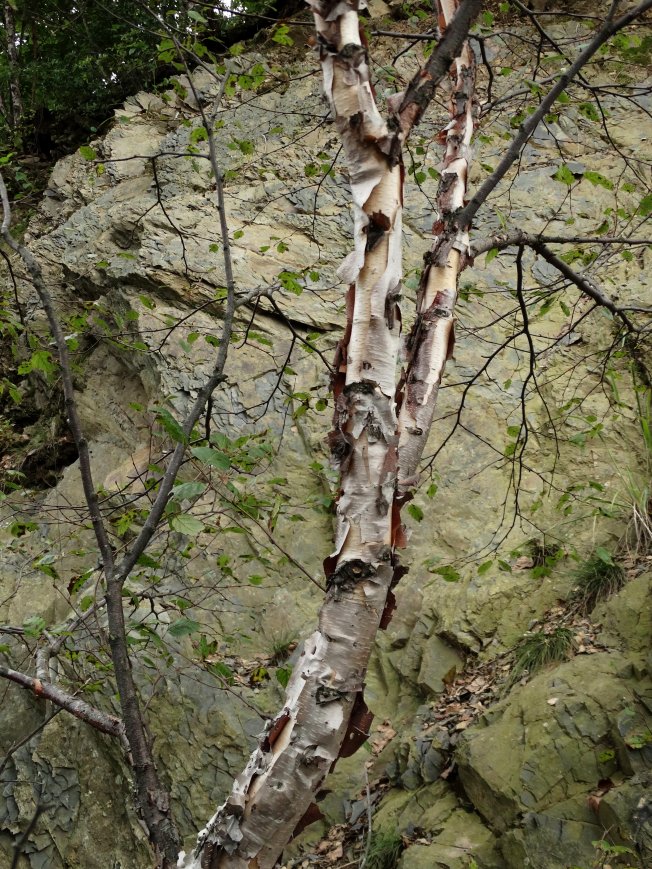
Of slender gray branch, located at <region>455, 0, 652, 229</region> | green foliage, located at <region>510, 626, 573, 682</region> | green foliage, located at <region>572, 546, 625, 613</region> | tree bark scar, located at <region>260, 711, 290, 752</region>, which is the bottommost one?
green foliage, located at <region>510, 626, 573, 682</region>

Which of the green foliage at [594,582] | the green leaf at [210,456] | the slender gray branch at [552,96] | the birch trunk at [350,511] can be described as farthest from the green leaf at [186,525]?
the green foliage at [594,582]

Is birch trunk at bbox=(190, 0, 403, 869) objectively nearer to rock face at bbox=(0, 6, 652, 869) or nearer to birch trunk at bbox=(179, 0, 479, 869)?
birch trunk at bbox=(179, 0, 479, 869)

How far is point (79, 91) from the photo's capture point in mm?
8258

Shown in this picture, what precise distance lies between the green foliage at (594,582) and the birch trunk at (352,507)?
9.82 ft

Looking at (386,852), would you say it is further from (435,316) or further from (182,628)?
(435,316)

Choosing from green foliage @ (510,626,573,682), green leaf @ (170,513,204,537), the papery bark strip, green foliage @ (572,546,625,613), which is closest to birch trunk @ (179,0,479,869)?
the papery bark strip

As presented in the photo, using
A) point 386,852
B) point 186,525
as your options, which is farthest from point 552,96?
point 386,852

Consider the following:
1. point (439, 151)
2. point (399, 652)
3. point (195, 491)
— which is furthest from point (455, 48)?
point (439, 151)

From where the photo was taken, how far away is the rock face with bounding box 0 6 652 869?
130 inches

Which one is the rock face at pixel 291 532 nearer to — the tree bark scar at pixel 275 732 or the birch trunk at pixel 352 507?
the birch trunk at pixel 352 507

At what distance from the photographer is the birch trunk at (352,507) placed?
1.50 m

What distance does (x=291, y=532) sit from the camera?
210 inches

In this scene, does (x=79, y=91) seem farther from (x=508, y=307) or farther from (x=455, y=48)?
(x=455, y=48)

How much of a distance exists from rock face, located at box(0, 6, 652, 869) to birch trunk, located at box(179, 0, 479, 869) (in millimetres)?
736
